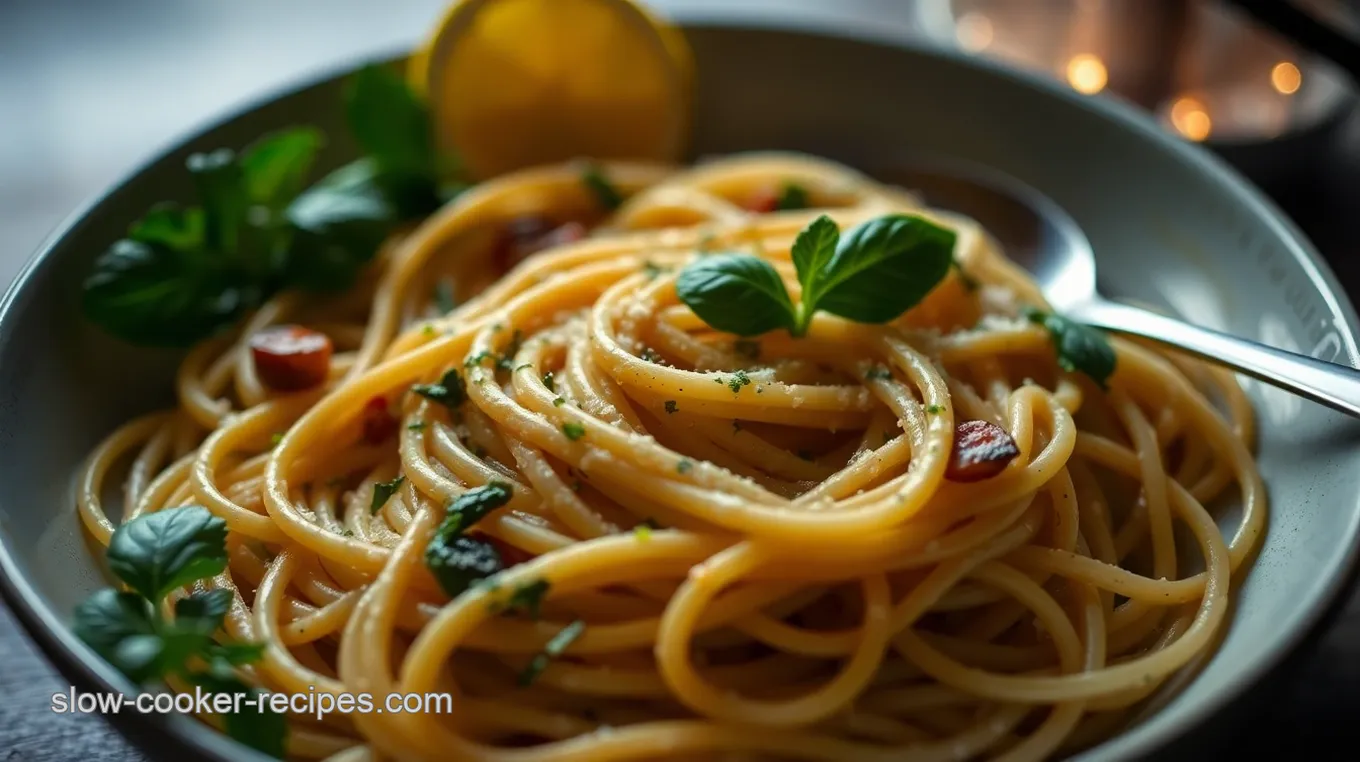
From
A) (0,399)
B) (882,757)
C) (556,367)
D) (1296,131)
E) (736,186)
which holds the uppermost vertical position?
(1296,131)

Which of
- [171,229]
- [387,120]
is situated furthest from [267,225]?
[387,120]

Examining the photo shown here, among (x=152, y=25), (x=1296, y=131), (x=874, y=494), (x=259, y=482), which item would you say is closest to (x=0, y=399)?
(x=259, y=482)

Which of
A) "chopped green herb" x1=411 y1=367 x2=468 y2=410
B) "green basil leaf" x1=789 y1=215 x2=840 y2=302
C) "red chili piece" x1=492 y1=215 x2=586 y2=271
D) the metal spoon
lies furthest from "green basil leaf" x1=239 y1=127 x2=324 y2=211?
the metal spoon

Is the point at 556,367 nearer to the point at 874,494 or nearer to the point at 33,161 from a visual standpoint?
the point at 874,494

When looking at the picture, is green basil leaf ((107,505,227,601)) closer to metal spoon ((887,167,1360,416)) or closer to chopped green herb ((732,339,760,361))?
chopped green herb ((732,339,760,361))

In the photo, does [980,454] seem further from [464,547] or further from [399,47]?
[399,47]

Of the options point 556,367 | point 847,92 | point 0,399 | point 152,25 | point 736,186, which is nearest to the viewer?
point 0,399
